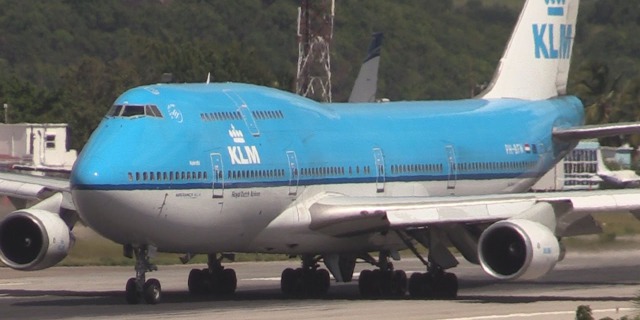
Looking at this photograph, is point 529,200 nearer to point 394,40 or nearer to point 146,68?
point 146,68

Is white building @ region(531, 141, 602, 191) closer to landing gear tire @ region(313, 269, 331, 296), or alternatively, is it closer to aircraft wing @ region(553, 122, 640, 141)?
aircraft wing @ region(553, 122, 640, 141)

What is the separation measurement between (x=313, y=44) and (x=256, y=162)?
4473 centimetres

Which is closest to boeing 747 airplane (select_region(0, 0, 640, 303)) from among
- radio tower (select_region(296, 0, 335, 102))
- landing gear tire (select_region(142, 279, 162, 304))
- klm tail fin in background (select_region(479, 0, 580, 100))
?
landing gear tire (select_region(142, 279, 162, 304))

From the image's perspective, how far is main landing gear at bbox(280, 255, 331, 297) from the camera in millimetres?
36625

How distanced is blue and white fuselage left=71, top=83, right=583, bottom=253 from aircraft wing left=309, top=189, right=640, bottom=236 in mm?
499

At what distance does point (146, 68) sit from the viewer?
340 feet

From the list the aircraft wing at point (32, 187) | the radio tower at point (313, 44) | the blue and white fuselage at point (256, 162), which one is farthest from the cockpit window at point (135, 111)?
the radio tower at point (313, 44)

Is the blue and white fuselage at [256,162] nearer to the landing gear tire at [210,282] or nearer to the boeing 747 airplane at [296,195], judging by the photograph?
the boeing 747 airplane at [296,195]

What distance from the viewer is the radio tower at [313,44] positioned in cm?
7688

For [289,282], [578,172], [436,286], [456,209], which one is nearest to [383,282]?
[436,286]

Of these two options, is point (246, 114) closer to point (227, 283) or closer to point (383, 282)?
point (227, 283)

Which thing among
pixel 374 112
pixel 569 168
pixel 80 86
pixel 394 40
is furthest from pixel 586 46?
pixel 374 112

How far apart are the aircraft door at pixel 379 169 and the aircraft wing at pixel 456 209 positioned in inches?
67.6

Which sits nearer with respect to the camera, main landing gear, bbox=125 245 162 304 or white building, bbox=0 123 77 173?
main landing gear, bbox=125 245 162 304
